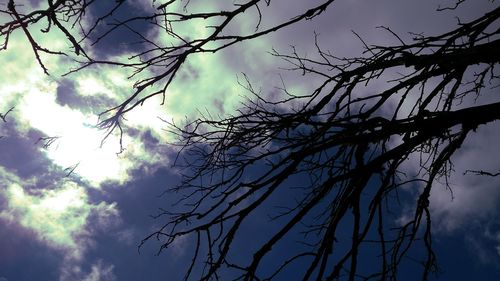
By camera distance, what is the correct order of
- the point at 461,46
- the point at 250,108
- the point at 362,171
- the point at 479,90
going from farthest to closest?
the point at 479,90, the point at 250,108, the point at 461,46, the point at 362,171

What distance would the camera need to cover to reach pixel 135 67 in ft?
8.42

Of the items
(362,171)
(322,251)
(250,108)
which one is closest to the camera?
(322,251)

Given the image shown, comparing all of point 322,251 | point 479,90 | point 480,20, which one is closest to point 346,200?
point 322,251

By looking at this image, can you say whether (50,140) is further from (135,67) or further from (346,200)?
(346,200)

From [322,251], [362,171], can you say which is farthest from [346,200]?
[322,251]

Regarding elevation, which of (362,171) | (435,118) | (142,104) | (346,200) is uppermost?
(435,118)

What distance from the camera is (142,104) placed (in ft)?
8.67

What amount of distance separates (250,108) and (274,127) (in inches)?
14.1

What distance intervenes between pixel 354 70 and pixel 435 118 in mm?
801

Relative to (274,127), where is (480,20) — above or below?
above

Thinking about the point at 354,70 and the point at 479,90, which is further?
the point at 479,90

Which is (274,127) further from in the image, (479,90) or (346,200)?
(479,90)

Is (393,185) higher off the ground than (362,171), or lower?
higher

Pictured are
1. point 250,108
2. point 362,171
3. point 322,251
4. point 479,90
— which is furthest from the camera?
point 479,90
